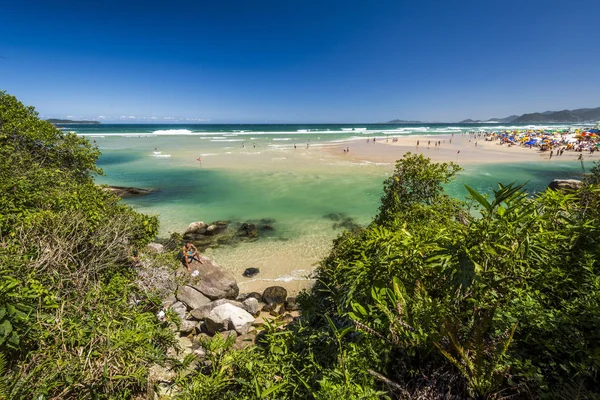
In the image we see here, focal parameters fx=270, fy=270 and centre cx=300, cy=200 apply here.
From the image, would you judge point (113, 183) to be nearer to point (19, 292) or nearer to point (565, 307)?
point (19, 292)

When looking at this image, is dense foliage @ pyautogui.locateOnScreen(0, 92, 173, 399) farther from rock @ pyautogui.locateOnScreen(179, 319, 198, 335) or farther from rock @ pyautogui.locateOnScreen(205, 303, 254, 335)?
rock @ pyautogui.locateOnScreen(205, 303, 254, 335)

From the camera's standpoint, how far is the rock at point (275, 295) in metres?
9.94

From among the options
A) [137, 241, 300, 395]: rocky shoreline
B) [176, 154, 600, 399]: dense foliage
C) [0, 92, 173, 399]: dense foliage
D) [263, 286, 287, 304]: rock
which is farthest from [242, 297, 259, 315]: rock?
[176, 154, 600, 399]: dense foliage

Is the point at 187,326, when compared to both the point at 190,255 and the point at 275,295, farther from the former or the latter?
the point at 190,255

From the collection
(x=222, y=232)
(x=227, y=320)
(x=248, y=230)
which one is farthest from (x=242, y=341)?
(x=222, y=232)

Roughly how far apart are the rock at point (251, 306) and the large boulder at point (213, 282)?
1.05 m

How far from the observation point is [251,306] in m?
9.41

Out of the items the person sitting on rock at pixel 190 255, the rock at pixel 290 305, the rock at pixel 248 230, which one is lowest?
the rock at pixel 290 305

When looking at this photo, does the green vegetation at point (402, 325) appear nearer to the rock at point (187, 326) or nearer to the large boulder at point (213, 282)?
the rock at point (187, 326)

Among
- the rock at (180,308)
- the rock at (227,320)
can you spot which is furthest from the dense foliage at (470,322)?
the rock at (180,308)

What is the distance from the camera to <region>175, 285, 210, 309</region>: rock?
9.30m

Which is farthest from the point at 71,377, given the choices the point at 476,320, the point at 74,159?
the point at 74,159

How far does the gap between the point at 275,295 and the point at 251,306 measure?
1.02 m

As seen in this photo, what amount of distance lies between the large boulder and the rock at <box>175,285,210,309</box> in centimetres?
16
